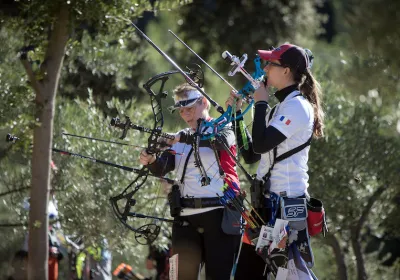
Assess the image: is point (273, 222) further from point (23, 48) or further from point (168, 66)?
point (168, 66)

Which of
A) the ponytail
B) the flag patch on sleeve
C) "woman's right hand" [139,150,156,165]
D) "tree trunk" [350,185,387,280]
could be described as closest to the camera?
the flag patch on sleeve

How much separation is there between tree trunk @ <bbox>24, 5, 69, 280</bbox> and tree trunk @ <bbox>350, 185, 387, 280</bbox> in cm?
371

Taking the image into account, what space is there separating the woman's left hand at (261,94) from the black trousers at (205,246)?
109 centimetres

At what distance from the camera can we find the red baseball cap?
6.12m

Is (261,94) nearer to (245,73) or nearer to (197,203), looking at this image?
(245,73)

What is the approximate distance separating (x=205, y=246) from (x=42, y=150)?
206cm

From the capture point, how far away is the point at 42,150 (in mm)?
8148

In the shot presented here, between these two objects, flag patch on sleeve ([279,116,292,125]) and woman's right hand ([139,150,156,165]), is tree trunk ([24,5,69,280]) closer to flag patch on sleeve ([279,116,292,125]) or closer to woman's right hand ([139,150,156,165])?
woman's right hand ([139,150,156,165])

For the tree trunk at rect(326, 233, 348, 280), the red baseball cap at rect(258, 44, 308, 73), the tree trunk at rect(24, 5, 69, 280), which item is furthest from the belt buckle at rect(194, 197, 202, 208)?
the tree trunk at rect(326, 233, 348, 280)

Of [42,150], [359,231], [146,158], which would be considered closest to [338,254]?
[359,231]

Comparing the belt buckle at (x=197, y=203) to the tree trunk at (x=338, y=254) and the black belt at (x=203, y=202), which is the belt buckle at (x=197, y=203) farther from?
the tree trunk at (x=338, y=254)

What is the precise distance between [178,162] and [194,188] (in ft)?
1.01

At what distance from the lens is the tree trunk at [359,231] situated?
10.2m

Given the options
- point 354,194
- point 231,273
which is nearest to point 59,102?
point 354,194
